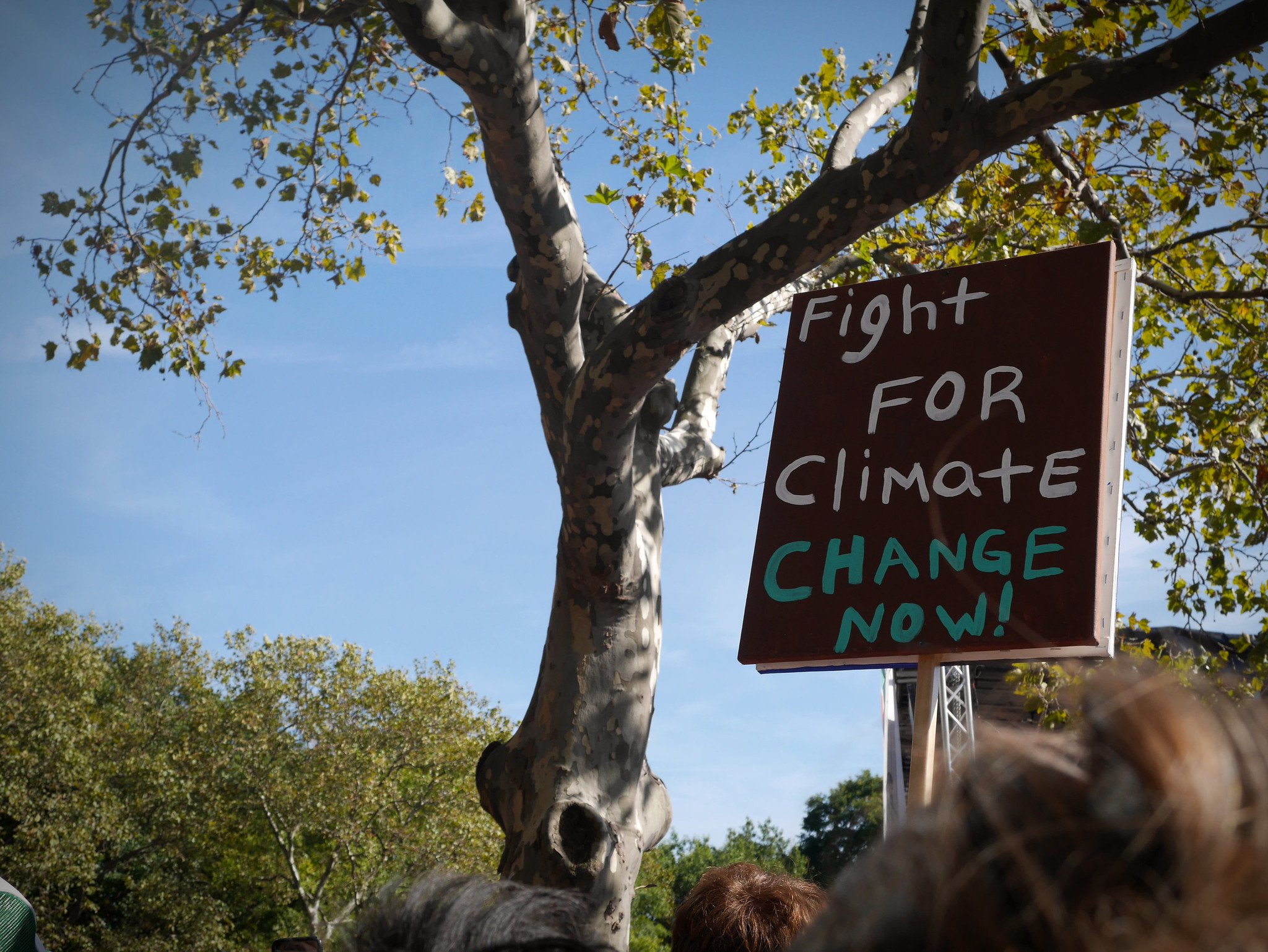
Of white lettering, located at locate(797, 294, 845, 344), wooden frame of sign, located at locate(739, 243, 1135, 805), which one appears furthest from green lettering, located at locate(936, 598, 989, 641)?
white lettering, located at locate(797, 294, 845, 344)

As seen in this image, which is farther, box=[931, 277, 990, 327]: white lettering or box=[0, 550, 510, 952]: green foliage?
box=[0, 550, 510, 952]: green foliage

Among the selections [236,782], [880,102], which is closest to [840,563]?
[880,102]

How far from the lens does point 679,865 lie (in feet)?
148

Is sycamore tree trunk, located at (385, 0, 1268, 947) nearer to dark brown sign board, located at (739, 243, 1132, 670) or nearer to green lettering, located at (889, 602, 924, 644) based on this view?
dark brown sign board, located at (739, 243, 1132, 670)

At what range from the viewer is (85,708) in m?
24.1

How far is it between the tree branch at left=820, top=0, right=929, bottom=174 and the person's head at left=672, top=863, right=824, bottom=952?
312cm

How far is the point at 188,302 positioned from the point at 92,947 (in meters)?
22.9

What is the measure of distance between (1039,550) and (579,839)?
180cm

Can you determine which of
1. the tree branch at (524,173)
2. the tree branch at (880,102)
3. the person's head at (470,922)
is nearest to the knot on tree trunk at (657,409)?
the tree branch at (524,173)

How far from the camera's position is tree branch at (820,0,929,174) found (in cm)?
486

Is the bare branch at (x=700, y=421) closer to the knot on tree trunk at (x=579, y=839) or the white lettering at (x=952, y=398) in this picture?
the knot on tree trunk at (x=579, y=839)

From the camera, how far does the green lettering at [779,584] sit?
252 centimetres

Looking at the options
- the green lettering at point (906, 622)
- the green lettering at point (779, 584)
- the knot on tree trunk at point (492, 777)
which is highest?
the green lettering at point (779, 584)

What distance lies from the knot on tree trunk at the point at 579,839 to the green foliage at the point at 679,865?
31.3 metres
